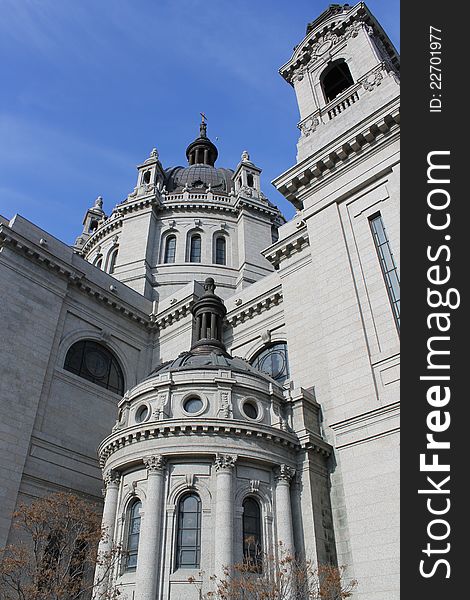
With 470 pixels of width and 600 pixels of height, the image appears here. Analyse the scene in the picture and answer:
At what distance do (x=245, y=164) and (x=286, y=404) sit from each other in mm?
33202

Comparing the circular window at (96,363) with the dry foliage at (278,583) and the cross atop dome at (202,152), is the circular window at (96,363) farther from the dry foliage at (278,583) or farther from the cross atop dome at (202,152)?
the cross atop dome at (202,152)

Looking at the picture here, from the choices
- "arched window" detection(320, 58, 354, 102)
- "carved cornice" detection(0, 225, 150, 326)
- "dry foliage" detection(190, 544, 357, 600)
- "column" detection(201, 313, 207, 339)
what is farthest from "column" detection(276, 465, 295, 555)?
"arched window" detection(320, 58, 354, 102)

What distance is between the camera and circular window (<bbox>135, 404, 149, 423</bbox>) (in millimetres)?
20469

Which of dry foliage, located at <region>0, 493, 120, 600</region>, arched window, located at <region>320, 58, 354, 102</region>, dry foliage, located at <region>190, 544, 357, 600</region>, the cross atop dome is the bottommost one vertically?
dry foliage, located at <region>190, 544, 357, 600</region>

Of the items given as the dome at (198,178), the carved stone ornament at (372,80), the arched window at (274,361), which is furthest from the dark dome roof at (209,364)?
the dome at (198,178)

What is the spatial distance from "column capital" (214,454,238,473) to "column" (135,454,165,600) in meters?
1.88

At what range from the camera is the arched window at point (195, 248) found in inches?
1674

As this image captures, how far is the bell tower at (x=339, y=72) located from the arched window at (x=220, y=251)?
52.8 feet

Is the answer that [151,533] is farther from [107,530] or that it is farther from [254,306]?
[254,306]

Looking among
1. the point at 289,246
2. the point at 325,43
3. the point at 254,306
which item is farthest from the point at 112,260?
the point at 325,43

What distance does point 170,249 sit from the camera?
42.7 metres

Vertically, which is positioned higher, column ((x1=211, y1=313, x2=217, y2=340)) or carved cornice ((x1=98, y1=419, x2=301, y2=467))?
column ((x1=211, y1=313, x2=217, y2=340))

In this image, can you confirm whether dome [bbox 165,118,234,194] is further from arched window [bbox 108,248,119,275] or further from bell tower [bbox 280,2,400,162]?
bell tower [bbox 280,2,400,162]

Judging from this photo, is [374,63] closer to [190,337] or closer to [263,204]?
[190,337]
